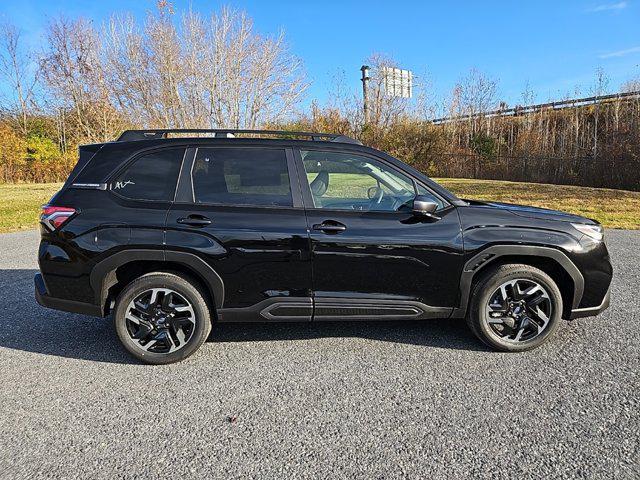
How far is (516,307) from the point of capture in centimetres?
336

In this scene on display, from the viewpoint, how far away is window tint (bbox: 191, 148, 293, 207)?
329cm

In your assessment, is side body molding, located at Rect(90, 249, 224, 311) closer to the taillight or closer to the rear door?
the rear door

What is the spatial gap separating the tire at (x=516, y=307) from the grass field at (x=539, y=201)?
796 centimetres

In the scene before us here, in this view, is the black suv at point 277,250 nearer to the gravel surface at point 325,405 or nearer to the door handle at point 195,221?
the door handle at point 195,221

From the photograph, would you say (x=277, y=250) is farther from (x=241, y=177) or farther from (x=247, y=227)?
(x=241, y=177)

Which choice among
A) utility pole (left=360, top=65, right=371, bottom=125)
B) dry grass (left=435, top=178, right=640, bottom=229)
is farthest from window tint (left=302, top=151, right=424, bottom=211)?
utility pole (left=360, top=65, right=371, bottom=125)

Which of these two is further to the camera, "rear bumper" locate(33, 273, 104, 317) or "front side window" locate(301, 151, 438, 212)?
"front side window" locate(301, 151, 438, 212)

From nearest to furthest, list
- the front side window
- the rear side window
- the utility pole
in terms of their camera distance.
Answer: the rear side window
the front side window
the utility pole

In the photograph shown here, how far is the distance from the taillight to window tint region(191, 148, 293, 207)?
0.98 metres

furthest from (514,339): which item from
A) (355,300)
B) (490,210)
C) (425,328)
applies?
(355,300)

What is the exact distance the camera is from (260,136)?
146 inches

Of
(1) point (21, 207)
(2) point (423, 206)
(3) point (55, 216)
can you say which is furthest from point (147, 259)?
(1) point (21, 207)

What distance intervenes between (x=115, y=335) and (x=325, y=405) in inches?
88.2

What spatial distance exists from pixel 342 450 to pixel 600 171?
21.4m
